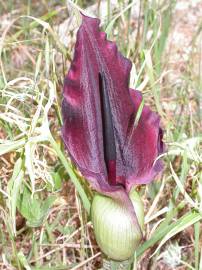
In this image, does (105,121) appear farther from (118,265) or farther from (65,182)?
(65,182)

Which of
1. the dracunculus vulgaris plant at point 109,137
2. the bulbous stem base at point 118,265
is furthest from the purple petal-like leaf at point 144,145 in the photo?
the bulbous stem base at point 118,265

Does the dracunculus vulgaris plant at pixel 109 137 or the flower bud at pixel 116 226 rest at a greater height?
the dracunculus vulgaris plant at pixel 109 137

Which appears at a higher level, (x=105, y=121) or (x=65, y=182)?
(x=105, y=121)

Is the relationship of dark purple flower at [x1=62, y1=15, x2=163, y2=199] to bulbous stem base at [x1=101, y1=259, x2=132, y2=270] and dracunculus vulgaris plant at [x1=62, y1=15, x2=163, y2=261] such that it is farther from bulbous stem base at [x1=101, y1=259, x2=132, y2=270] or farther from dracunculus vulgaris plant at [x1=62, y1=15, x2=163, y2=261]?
bulbous stem base at [x1=101, y1=259, x2=132, y2=270]

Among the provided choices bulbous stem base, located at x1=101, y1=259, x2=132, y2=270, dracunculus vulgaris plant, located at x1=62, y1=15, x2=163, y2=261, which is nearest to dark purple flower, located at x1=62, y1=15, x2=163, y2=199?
dracunculus vulgaris plant, located at x1=62, y1=15, x2=163, y2=261

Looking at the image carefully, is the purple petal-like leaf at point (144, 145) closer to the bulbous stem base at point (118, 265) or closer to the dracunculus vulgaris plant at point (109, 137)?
the dracunculus vulgaris plant at point (109, 137)

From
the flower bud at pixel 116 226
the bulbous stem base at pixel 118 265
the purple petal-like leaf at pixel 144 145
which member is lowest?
the bulbous stem base at pixel 118 265

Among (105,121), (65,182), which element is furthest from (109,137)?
(65,182)
